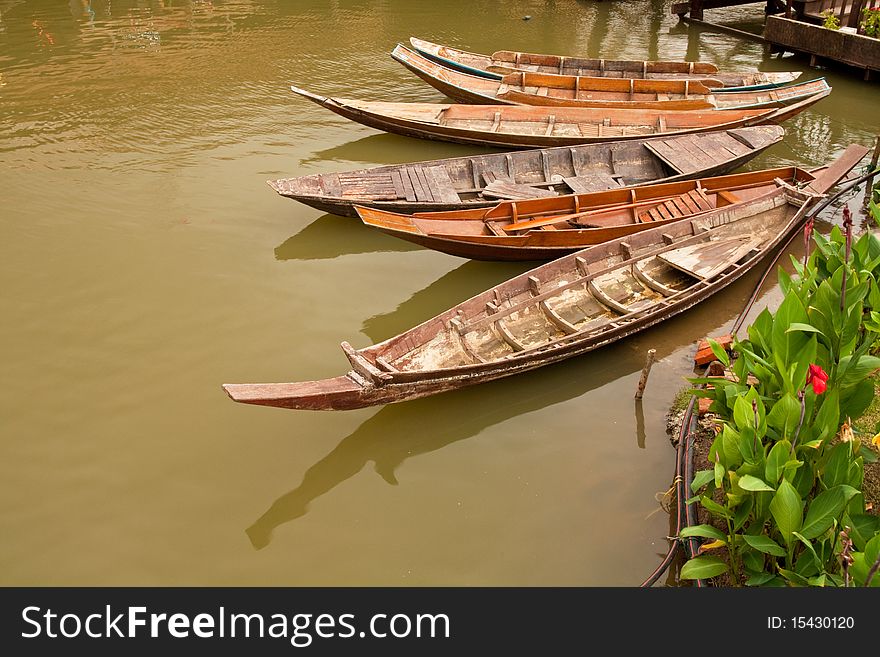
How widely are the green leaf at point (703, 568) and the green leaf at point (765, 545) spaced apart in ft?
0.91

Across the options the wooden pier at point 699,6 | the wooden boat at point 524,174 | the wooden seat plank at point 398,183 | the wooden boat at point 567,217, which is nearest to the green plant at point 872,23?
the wooden pier at point 699,6

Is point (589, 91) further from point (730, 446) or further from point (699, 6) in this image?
point (730, 446)

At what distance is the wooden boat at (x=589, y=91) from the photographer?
13.1m

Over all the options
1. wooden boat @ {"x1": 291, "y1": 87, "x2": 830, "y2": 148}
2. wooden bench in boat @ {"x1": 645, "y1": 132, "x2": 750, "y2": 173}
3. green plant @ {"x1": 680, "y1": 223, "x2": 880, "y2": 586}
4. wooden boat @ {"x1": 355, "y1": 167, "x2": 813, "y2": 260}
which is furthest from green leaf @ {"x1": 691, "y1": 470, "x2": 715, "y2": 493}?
wooden boat @ {"x1": 291, "y1": 87, "x2": 830, "y2": 148}

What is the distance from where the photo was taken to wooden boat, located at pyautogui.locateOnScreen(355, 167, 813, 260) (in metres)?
8.84

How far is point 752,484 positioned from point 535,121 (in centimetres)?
959

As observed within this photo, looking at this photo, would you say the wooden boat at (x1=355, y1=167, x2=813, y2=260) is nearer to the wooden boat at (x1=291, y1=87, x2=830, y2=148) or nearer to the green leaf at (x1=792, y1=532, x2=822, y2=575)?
the wooden boat at (x1=291, y1=87, x2=830, y2=148)

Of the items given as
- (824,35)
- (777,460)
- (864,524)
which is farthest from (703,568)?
(824,35)

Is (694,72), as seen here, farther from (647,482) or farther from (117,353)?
(117,353)

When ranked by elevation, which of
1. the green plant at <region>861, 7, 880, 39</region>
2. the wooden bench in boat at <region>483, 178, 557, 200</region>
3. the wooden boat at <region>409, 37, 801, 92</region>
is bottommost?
the wooden bench in boat at <region>483, 178, 557, 200</region>

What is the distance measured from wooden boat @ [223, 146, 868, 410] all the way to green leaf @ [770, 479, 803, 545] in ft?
10.5

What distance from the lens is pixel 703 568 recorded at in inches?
188

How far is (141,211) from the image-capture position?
1077cm

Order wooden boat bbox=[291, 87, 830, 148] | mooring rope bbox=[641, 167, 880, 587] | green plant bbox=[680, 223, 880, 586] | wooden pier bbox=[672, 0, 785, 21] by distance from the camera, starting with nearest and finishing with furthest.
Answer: green plant bbox=[680, 223, 880, 586]
mooring rope bbox=[641, 167, 880, 587]
wooden boat bbox=[291, 87, 830, 148]
wooden pier bbox=[672, 0, 785, 21]
